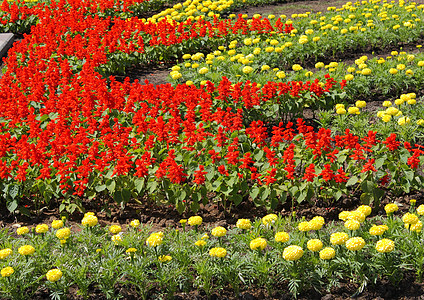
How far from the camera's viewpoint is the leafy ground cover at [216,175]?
147 inches

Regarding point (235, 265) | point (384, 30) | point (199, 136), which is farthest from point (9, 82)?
point (384, 30)

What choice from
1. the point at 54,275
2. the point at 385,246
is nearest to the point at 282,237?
the point at 385,246

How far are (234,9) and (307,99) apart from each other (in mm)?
6380

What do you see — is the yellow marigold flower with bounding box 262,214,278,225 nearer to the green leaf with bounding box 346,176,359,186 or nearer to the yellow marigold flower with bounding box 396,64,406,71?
the green leaf with bounding box 346,176,359,186

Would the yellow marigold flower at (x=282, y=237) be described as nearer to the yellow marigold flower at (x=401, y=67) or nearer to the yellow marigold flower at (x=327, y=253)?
the yellow marigold flower at (x=327, y=253)

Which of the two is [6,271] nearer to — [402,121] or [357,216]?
[357,216]

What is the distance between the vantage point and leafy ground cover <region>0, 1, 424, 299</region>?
3.73m

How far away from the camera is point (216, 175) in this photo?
4.95 m

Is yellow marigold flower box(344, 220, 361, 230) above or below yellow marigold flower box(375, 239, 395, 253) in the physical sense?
above

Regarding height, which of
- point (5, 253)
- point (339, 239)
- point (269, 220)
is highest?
point (5, 253)

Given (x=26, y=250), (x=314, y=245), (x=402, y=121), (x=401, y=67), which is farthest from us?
(x=401, y=67)

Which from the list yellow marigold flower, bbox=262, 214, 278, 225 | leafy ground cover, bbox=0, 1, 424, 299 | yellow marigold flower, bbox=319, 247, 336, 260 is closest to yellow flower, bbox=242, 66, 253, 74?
leafy ground cover, bbox=0, 1, 424, 299

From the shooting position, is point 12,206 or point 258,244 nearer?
point 258,244

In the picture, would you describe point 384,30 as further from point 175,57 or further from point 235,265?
point 235,265
